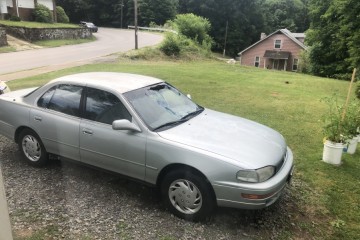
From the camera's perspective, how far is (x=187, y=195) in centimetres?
396

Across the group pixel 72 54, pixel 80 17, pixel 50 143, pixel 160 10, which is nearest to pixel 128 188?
pixel 50 143

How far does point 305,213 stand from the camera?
437 cm

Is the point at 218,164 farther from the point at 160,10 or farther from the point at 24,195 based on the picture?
the point at 160,10

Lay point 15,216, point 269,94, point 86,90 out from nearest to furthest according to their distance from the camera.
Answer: point 15,216
point 86,90
point 269,94

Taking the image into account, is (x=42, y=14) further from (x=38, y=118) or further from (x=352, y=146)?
(x=352, y=146)

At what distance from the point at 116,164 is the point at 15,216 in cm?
131

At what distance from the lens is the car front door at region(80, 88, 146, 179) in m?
4.20

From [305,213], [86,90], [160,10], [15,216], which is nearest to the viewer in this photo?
[15,216]

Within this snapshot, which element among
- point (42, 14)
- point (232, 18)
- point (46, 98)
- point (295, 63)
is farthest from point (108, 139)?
point (232, 18)

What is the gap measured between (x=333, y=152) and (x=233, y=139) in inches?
99.8

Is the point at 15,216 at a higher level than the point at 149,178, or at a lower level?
lower

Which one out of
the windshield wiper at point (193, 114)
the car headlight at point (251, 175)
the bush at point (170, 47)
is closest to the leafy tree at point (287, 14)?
the bush at point (170, 47)

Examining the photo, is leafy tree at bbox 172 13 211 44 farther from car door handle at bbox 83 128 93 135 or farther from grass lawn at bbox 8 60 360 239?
car door handle at bbox 83 128 93 135

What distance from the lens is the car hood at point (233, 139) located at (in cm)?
384
